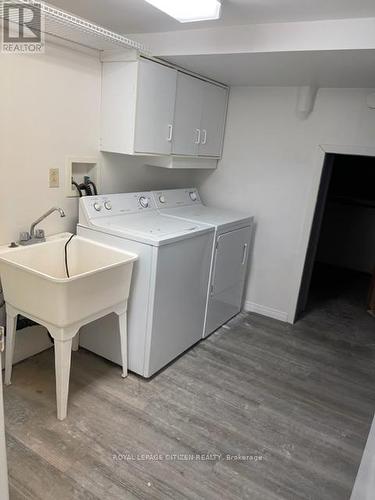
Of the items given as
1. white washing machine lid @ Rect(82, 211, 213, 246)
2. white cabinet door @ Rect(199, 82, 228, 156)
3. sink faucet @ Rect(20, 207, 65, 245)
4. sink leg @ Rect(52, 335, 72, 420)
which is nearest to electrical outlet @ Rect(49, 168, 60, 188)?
sink faucet @ Rect(20, 207, 65, 245)

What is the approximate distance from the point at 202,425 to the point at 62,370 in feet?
2.70

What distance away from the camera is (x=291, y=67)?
2439mm

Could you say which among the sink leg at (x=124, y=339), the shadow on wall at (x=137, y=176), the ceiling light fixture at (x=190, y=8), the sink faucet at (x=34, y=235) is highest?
the ceiling light fixture at (x=190, y=8)

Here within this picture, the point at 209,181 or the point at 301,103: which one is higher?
the point at 301,103

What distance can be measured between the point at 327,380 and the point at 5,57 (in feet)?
9.21

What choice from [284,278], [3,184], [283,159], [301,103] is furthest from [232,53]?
[284,278]

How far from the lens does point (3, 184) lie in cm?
215

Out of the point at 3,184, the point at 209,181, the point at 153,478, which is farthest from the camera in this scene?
the point at 209,181

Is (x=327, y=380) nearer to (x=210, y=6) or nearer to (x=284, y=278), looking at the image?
(x=284, y=278)

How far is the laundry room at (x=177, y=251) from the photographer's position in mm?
1841

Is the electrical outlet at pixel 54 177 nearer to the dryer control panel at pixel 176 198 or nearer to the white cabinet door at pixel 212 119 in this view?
the dryer control panel at pixel 176 198

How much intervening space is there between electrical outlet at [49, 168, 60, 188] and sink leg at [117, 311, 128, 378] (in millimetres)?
937

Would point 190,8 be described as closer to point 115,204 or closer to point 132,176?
point 115,204

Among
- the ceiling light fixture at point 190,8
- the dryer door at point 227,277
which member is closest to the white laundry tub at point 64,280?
the dryer door at point 227,277
